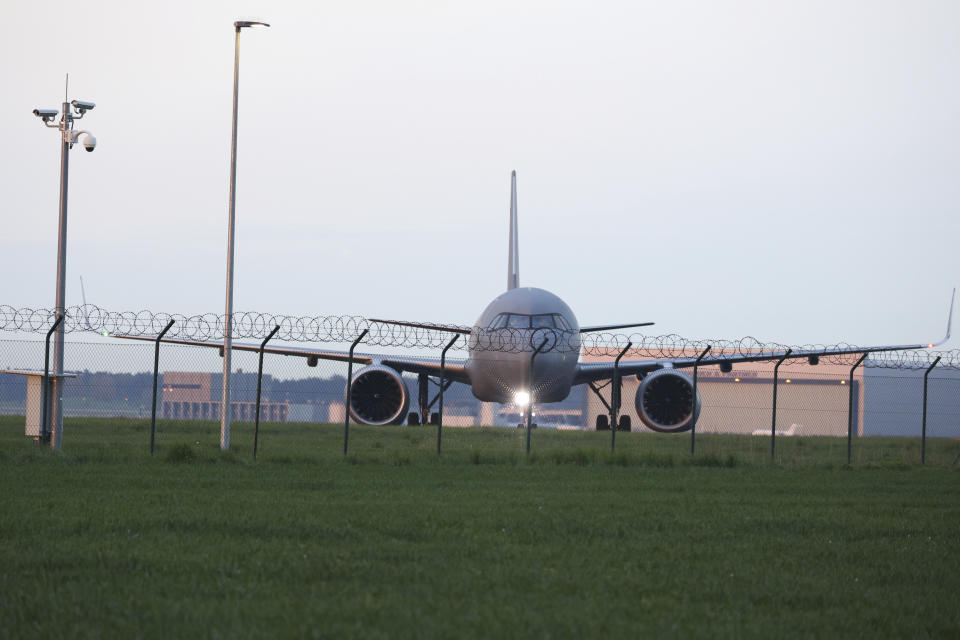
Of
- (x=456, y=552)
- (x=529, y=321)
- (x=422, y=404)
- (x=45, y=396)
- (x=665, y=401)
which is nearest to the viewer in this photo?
(x=456, y=552)

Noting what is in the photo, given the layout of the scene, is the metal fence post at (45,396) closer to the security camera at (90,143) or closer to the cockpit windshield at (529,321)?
the security camera at (90,143)

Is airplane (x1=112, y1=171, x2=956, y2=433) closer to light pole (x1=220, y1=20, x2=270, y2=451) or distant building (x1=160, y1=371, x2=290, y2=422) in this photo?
distant building (x1=160, y1=371, x2=290, y2=422)

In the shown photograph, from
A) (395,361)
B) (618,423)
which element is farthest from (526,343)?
(618,423)

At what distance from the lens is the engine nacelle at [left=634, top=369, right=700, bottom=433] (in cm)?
2722

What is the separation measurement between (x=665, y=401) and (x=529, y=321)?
4.60 meters

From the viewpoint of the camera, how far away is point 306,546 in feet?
26.2

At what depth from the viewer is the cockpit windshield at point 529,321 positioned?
25.4 m

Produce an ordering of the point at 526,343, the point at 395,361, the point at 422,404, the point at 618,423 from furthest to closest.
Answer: the point at 618,423 < the point at 422,404 < the point at 395,361 < the point at 526,343

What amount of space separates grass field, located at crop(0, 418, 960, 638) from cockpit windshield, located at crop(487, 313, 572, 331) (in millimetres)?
9866

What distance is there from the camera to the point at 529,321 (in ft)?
83.6

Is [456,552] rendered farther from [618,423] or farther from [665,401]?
[618,423]

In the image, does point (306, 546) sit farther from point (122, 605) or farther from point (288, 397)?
point (288, 397)

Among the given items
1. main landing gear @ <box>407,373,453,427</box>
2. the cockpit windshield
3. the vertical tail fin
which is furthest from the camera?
the vertical tail fin

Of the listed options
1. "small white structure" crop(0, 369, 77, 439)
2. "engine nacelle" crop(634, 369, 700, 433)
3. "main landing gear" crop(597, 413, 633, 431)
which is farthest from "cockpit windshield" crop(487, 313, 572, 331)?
"small white structure" crop(0, 369, 77, 439)
